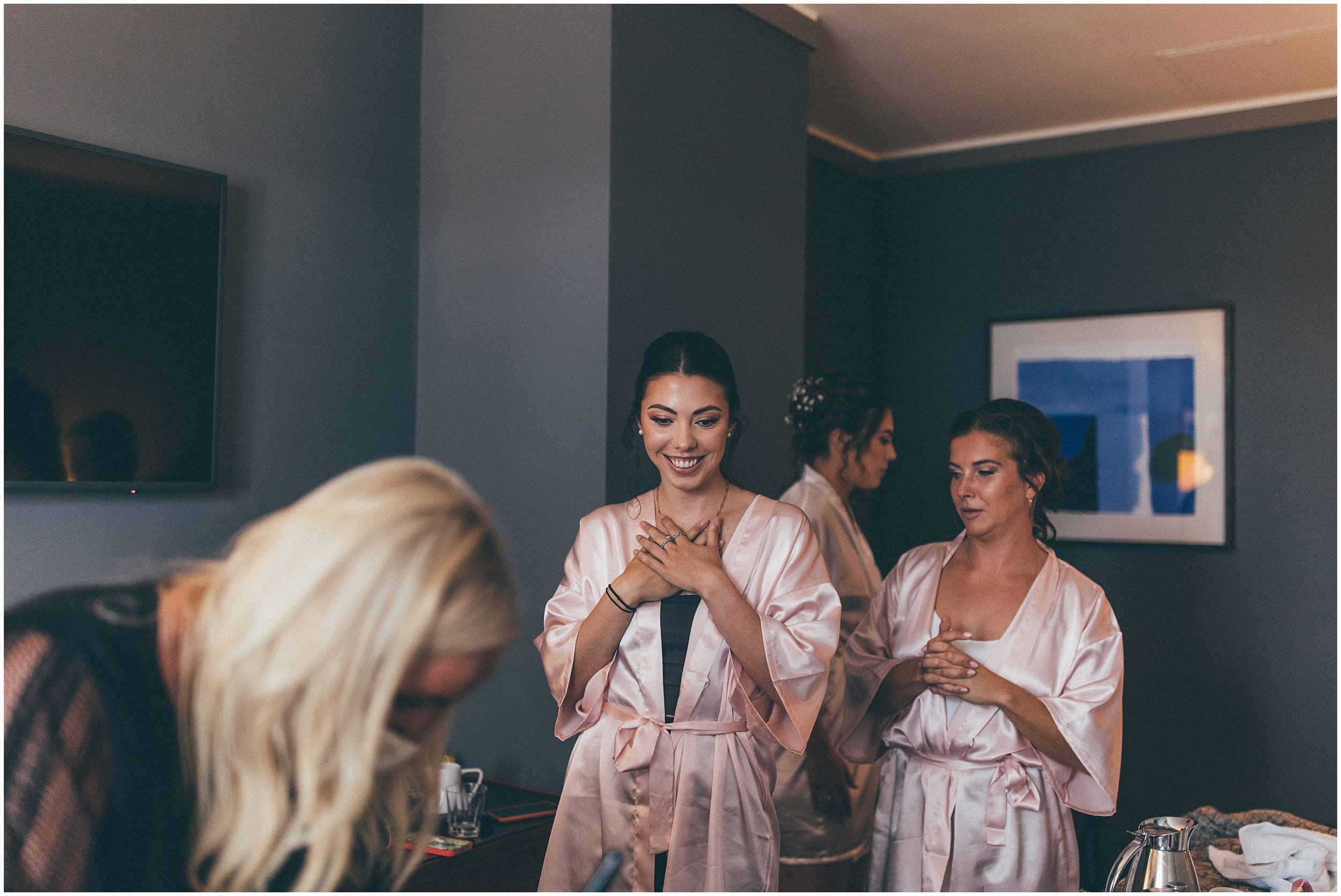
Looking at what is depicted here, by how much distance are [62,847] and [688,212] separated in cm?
206

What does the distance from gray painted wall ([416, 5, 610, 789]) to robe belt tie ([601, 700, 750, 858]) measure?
0.68m

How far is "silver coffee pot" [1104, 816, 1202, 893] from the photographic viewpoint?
1.43m

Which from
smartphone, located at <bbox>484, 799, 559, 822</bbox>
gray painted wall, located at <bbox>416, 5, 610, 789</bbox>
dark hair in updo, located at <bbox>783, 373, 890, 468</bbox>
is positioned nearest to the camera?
smartphone, located at <bbox>484, 799, 559, 822</bbox>

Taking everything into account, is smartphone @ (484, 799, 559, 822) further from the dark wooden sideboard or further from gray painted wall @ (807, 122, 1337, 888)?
gray painted wall @ (807, 122, 1337, 888)

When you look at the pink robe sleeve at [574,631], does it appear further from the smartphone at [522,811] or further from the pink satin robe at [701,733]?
the smartphone at [522,811]

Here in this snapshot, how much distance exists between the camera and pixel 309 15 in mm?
2508

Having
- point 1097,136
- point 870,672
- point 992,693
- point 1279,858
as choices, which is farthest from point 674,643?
point 1097,136

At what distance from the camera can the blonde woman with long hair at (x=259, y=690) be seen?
753 mm

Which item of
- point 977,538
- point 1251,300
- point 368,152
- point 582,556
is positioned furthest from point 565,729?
point 1251,300

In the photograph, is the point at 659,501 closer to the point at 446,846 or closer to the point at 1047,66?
the point at 446,846

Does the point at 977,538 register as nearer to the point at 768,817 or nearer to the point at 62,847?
the point at 768,817

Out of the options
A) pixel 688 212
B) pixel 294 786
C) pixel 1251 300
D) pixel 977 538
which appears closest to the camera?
pixel 294 786

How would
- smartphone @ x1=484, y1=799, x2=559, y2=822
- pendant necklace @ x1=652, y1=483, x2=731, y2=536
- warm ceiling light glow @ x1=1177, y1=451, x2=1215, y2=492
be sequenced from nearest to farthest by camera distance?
pendant necklace @ x1=652, y1=483, x2=731, y2=536 → smartphone @ x1=484, y1=799, x2=559, y2=822 → warm ceiling light glow @ x1=1177, y1=451, x2=1215, y2=492

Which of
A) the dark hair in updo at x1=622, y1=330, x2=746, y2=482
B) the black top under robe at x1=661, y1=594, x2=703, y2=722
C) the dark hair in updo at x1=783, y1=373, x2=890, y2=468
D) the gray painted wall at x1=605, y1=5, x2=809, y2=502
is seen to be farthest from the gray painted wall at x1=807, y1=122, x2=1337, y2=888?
the dark hair in updo at x1=622, y1=330, x2=746, y2=482
